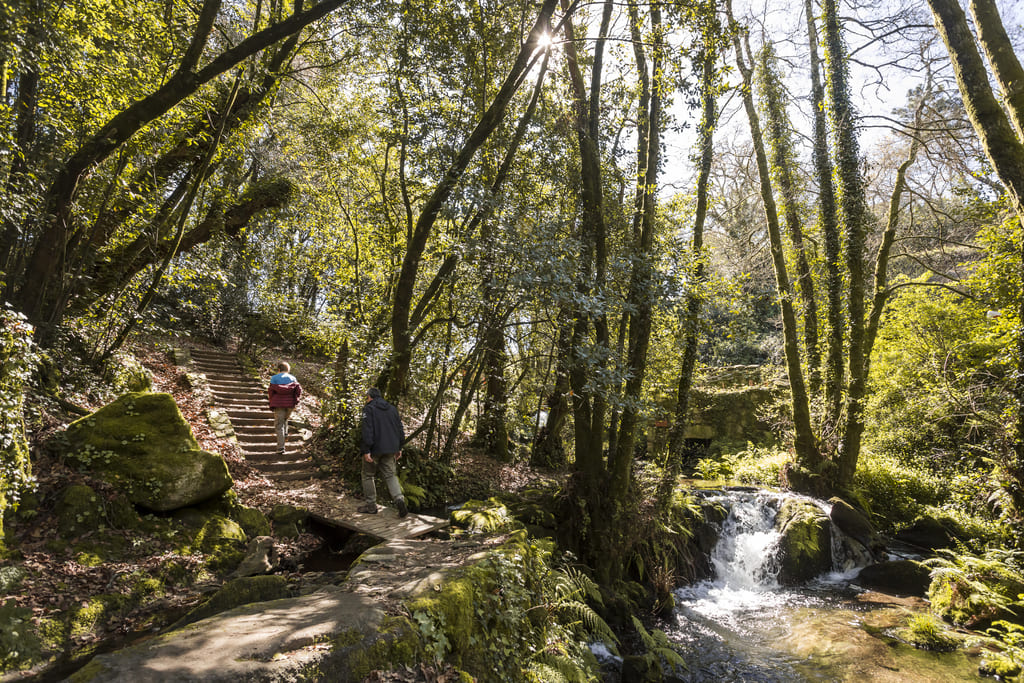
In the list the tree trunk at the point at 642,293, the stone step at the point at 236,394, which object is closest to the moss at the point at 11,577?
the tree trunk at the point at 642,293

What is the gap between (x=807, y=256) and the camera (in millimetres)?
13742

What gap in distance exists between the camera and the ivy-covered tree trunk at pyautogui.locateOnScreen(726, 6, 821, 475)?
12.5 m

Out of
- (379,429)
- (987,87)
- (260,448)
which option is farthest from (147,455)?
(987,87)

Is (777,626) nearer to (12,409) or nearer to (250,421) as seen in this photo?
(12,409)

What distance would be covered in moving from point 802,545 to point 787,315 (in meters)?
6.21

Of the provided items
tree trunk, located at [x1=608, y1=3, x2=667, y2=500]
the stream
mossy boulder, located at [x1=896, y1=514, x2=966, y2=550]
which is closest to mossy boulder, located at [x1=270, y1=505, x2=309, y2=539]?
tree trunk, located at [x1=608, y1=3, x2=667, y2=500]

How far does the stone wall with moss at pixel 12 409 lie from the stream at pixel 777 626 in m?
7.72

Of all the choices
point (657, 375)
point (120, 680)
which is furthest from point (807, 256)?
point (120, 680)

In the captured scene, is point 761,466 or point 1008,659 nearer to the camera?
point 1008,659

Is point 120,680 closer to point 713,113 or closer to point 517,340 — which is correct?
point 517,340

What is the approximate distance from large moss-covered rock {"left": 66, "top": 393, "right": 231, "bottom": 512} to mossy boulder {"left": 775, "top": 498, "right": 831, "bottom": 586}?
34.1 feet

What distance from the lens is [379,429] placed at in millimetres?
7219

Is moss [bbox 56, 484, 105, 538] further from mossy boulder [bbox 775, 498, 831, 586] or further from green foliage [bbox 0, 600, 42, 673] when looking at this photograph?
mossy boulder [bbox 775, 498, 831, 586]

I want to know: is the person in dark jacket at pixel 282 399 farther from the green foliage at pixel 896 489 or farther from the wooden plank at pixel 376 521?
the green foliage at pixel 896 489
